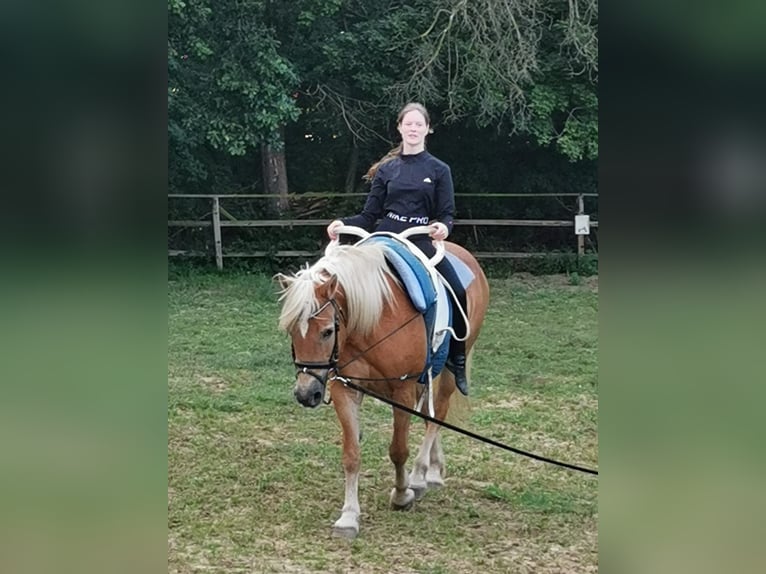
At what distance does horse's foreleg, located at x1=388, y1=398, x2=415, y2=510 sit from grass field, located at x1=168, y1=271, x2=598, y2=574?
55mm

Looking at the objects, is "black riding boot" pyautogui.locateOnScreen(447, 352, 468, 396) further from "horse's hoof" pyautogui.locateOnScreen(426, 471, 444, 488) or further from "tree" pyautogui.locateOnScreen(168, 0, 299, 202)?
"tree" pyautogui.locateOnScreen(168, 0, 299, 202)

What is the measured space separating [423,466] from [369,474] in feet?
1.47

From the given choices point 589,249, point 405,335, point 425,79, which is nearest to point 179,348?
point 405,335

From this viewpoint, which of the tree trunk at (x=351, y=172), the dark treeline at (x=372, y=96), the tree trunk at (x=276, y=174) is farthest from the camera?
the tree trunk at (x=351, y=172)

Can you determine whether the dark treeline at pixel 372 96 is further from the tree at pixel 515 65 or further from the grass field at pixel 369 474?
the grass field at pixel 369 474

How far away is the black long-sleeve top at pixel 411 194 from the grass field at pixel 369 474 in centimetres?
130

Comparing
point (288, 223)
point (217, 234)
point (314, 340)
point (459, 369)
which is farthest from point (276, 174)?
point (314, 340)

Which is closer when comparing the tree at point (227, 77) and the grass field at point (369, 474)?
the grass field at point (369, 474)

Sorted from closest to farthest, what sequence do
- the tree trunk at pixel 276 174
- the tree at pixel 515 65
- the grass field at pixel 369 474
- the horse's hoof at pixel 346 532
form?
the grass field at pixel 369 474, the horse's hoof at pixel 346 532, the tree at pixel 515 65, the tree trunk at pixel 276 174

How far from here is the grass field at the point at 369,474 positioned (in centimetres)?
309

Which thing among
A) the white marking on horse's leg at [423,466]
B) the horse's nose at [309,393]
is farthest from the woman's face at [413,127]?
the white marking on horse's leg at [423,466]

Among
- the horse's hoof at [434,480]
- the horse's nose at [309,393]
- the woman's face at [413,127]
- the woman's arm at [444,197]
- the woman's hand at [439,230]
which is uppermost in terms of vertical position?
the woman's face at [413,127]
